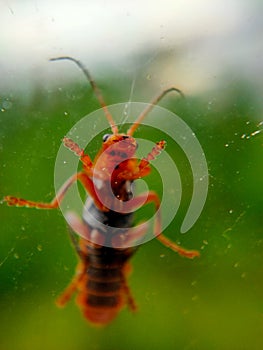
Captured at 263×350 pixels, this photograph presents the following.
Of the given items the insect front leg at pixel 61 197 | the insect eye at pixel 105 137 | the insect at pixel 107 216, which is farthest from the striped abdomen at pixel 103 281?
the insect eye at pixel 105 137

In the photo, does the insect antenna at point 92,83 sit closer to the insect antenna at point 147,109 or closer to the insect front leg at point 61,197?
the insect antenna at point 147,109

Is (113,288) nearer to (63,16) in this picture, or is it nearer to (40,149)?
(40,149)

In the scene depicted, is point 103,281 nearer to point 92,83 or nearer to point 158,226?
point 158,226

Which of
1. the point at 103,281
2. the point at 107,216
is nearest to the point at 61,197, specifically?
the point at 107,216

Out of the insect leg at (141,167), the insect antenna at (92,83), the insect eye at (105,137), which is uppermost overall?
the insect antenna at (92,83)

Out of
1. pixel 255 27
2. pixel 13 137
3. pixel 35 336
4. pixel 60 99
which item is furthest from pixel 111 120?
pixel 35 336
